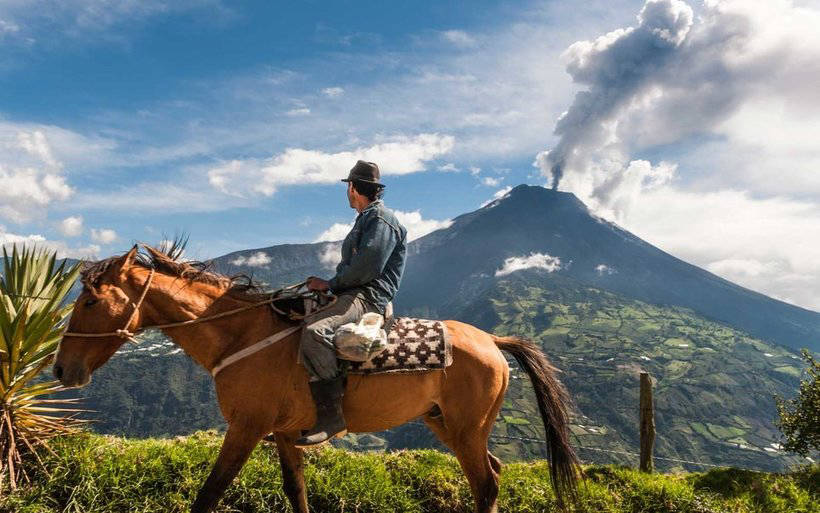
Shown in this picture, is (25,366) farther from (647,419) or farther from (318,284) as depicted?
(647,419)

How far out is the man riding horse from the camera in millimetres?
4241

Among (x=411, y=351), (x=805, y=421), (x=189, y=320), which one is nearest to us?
(x=189, y=320)

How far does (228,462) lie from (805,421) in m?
14.7

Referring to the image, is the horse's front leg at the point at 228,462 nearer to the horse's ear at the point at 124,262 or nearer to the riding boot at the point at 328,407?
the riding boot at the point at 328,407

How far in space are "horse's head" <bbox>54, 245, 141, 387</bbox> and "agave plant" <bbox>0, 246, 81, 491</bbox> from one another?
1967mm

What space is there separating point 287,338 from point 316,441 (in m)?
1.00

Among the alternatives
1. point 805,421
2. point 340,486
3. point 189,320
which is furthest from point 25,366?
point 805,421

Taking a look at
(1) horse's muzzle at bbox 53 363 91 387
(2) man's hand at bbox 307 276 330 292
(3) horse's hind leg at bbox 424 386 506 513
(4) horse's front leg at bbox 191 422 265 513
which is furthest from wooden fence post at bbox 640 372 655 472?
(1) horse's muzzle at bbox 53 363 91 387

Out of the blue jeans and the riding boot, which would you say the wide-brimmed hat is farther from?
the riding boot

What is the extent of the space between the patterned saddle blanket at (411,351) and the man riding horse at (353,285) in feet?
1.01

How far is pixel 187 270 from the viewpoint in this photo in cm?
465

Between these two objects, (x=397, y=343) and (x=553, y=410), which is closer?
(x=397, y=343)

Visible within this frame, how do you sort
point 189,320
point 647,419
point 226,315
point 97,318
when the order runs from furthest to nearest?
point 647,419, point 226,315, point 189,320, point 97,318

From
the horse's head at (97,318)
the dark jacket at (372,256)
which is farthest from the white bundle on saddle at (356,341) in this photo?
the horse's head at (97,318)
